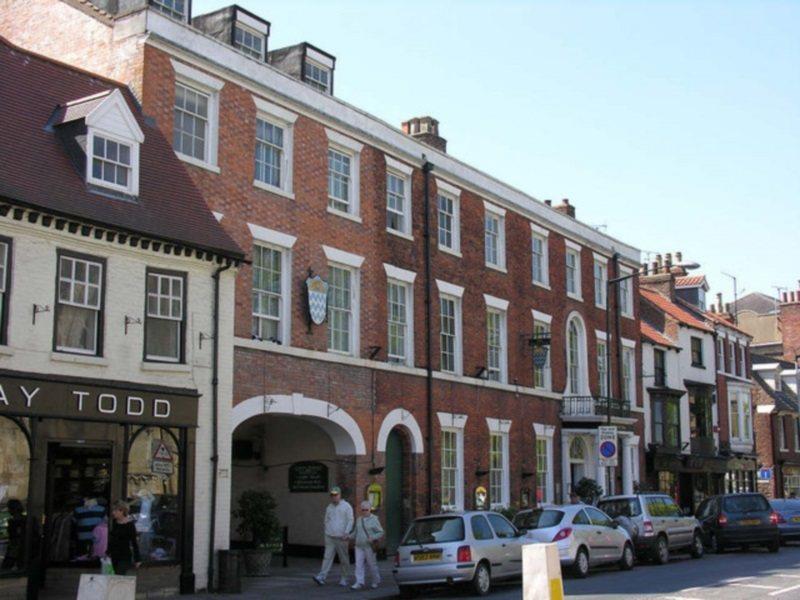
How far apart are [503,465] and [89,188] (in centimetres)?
1607

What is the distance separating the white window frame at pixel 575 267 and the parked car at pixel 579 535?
13.4 metres

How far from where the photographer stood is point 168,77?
67.0 ft

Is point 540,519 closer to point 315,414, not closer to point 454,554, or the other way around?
point 454,554

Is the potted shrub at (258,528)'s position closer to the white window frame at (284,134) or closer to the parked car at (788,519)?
the white window frame at (284,134)

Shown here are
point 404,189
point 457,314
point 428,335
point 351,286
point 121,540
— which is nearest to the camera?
point 121,540

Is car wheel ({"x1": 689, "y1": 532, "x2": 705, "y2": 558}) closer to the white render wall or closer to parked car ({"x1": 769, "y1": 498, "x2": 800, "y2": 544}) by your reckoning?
parked car ({"x1": 769, "y1": 498, "x2": 800, "y2": 544})

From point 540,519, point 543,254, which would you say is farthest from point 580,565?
point 543,254

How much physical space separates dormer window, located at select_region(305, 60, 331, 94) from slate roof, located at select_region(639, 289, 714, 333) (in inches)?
904

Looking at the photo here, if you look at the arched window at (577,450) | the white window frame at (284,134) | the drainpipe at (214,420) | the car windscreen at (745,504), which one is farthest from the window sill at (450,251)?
the car windscreen at (745,504)

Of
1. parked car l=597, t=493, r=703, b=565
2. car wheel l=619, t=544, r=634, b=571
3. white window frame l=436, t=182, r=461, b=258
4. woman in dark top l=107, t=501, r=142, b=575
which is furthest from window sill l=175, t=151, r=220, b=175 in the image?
parked car l=597, t=493, r=703, b=565

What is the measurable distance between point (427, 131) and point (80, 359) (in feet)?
52.6

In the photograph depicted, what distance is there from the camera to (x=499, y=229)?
31.5 meters

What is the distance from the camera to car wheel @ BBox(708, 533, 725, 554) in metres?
28.1

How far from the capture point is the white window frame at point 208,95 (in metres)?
20.7
